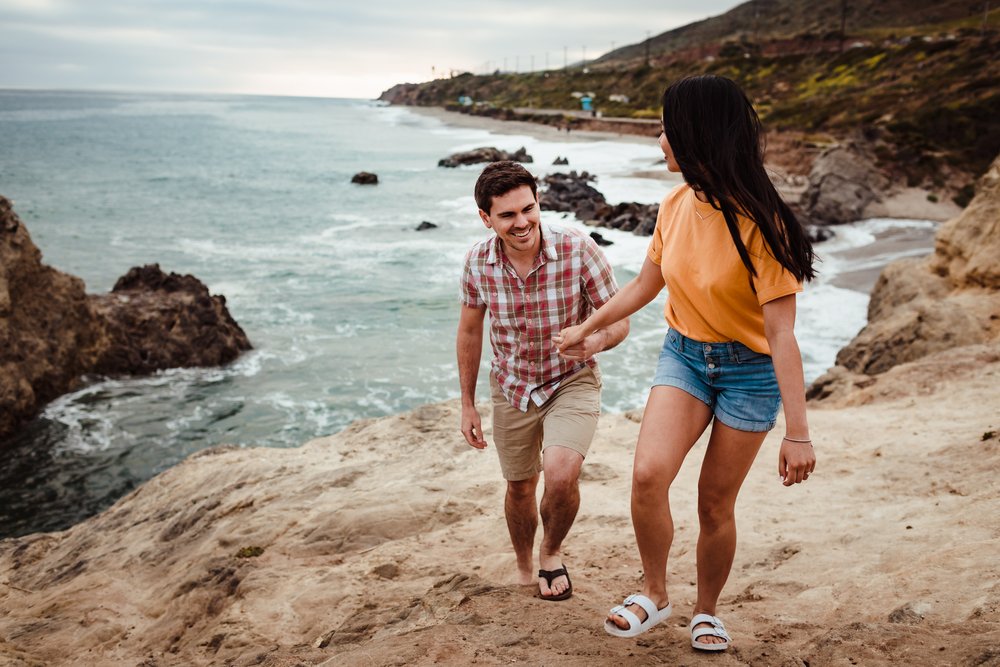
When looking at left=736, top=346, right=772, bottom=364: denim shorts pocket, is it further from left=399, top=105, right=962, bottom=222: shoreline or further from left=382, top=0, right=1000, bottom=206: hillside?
left=382, top=0, right=1000, bottom=206: hillside

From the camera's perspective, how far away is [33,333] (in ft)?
38.3

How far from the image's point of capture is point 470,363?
13.1 ft

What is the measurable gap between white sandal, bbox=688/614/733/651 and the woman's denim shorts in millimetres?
844

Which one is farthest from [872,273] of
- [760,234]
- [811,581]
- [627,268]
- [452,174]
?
[452,174]

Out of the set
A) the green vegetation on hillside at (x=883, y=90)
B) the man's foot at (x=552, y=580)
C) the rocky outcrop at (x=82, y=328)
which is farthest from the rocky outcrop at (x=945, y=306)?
the green vegetation on hillside at (x=883, y=90)

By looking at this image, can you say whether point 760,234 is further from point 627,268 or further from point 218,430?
point 627,268

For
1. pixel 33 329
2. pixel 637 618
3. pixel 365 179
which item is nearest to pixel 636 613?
pixel 637 618

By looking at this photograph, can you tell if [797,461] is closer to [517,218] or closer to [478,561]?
[517,218]

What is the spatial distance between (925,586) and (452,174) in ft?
156

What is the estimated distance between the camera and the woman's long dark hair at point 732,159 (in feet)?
8.69

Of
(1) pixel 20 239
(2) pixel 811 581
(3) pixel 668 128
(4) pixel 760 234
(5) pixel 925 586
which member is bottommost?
(2) pixel 811 581

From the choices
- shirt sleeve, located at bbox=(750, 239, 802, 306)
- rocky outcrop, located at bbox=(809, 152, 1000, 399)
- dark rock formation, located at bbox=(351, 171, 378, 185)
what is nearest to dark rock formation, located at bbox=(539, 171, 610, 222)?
dark rock formation, located at bbox=(351, 171, 378, 185)

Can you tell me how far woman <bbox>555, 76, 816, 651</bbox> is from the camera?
2.66 metres

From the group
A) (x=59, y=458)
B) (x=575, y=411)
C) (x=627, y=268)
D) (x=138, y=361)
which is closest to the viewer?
(x=575, y=411)
